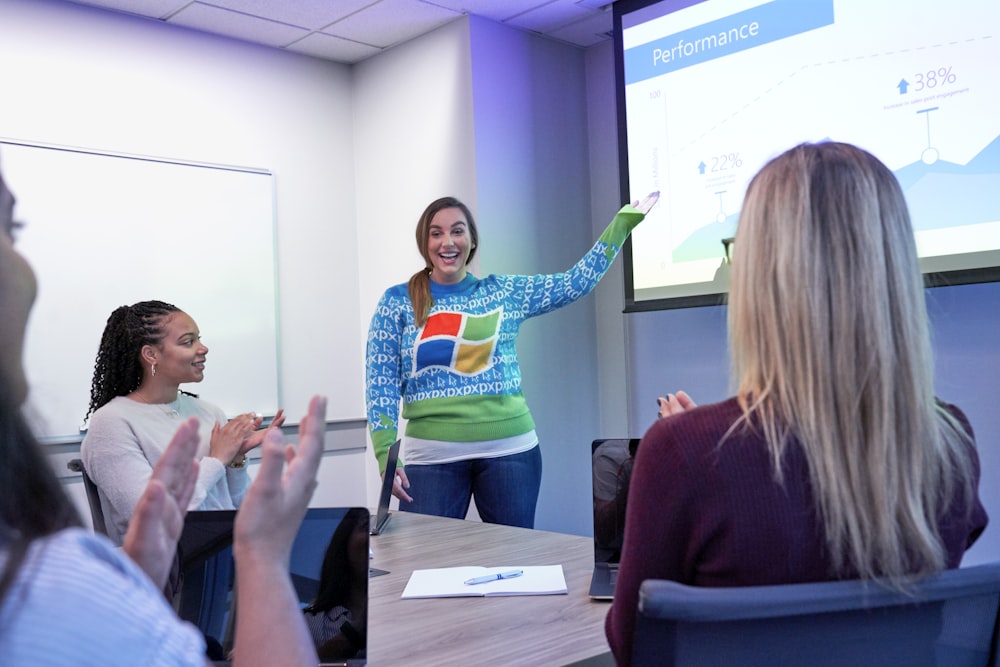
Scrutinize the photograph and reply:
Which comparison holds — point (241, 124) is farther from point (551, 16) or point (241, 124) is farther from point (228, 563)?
point (228, 563)

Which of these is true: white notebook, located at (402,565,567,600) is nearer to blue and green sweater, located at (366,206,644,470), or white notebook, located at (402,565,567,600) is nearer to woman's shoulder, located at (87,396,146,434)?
woman's shoulder, located at (87,396,146,434)

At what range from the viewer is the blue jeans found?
3.09 m

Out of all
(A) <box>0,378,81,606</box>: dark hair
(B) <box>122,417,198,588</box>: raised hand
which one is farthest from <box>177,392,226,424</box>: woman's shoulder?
(A) <box>0,378,81,606</box>: dark hair

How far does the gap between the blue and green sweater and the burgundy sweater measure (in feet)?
6.88

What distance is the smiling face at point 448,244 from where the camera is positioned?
321 cm

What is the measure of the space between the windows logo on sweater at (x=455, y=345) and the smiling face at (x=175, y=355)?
84 cm

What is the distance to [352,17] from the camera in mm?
4223

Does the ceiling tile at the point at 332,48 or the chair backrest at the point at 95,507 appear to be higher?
the ceiling tile at the point at 332,48

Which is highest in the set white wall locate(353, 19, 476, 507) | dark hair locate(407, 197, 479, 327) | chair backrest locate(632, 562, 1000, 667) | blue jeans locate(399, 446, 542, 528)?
white wall locate(353, 19, 476, 507)

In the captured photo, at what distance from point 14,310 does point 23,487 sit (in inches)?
4.4

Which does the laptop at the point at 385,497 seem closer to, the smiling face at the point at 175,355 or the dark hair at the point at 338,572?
the smiling face at the point at 175,355

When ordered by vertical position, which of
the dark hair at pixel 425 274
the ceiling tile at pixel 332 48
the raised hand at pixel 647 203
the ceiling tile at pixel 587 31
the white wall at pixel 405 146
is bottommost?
the dark hair at pixel 425 274

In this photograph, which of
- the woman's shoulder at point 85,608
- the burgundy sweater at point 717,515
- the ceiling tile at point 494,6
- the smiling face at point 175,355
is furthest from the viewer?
the ceiling tile at point 494,6

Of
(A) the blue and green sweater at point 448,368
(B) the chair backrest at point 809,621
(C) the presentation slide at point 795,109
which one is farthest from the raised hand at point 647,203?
(B) the chair backrest at point 809,621
